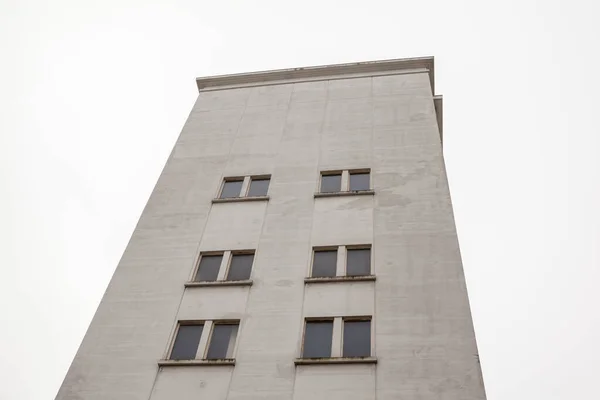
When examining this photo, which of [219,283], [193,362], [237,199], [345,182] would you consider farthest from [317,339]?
[345,182]

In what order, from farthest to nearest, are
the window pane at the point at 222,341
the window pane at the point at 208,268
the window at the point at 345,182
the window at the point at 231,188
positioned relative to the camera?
the window at the point at 231,188, the window at the point at 345,182, the window pane at the point at 208,268, the window pane at the point at 222,341

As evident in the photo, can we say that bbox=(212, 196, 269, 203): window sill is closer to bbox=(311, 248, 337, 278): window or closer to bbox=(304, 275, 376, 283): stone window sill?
bbox=(311, 248, 337, 278): window

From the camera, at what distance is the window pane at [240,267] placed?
72.9 feet

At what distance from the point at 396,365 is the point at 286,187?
10.8 m

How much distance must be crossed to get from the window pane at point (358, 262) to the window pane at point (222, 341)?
15.6ft

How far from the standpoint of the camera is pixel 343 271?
70.5ft

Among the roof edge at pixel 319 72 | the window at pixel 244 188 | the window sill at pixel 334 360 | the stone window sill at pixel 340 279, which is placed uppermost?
the roof edge at pixel 319 72

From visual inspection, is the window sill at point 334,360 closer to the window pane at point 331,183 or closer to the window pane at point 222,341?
the window pane at point 222,341

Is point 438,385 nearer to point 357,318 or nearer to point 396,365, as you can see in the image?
point 396,365

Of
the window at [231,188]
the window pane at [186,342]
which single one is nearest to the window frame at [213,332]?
the window pane at [186,342]

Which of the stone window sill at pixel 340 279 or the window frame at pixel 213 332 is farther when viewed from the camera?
the stone window sill at pixel 340 279

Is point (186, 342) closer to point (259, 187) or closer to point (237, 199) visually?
point (237, 199)

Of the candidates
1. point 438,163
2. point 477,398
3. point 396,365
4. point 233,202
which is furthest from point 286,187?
point 477,398

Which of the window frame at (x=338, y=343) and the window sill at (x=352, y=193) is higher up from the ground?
the window sill at (x=352, y=193)
